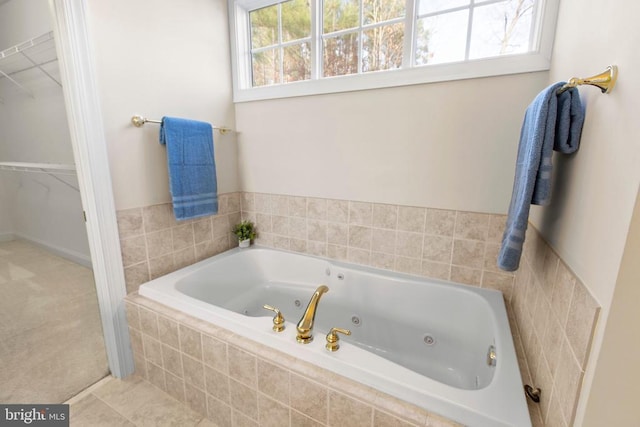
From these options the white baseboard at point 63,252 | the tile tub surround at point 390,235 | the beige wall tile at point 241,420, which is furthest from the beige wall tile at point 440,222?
the white baseboard at point 63,252

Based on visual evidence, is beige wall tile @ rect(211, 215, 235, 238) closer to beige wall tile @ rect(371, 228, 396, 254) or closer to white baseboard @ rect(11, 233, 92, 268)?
beige wall tile @ rect(371, 228, 396, 254)

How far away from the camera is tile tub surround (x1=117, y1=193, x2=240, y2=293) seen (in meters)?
1.62

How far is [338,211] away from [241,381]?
116 centimetres

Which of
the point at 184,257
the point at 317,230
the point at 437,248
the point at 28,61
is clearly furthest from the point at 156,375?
the point at 28,61

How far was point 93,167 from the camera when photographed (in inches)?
55.4

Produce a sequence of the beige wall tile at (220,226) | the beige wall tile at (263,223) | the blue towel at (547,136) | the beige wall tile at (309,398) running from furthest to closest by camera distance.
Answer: the beige wall tile at (263,223)
the beige wall tile at (220,226)
the beige wall tile at (309,398)
the blue towel at (547,136)

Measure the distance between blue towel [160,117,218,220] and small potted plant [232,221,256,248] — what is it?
1.06 feet

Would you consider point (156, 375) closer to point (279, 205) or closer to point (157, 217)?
point (157, 217)

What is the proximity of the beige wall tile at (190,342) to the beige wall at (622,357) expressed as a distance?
1.36 meters

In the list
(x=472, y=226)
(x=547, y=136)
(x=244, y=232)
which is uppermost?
(x=547, y=136)

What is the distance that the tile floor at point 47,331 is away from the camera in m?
1.55

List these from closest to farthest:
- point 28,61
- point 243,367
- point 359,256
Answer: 1. point 243,367
2. point 359,256
3. point 28,61

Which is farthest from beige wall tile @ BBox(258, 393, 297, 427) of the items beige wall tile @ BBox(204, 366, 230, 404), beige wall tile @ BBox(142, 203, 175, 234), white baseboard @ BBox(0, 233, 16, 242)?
white baseboard @ BBox(0, 233, 16, 242)

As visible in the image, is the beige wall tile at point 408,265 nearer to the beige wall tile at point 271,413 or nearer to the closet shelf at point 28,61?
the beige wall tile at point 271,413
